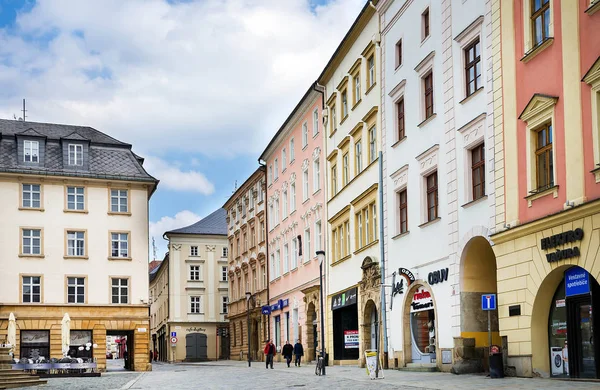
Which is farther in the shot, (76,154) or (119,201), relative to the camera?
(76,154)

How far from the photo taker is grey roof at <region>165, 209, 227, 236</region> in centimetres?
8806

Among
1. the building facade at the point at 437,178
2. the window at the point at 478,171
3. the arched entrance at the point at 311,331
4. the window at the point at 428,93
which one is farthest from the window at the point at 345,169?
the window at the point at 478,171

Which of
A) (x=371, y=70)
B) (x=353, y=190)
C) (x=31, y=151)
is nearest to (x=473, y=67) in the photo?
(x=371, y=70)

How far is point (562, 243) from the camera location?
68.4 ft

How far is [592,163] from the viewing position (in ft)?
64.6

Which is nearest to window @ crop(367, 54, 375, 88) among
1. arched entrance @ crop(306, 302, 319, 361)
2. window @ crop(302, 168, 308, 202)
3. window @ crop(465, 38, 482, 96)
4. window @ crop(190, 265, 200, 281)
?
window @ crop(465, 38, 482, 96)

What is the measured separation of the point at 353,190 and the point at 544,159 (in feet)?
60.8

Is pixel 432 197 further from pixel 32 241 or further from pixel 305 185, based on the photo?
pixel 32 241

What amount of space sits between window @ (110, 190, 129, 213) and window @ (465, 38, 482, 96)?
31.6 metres

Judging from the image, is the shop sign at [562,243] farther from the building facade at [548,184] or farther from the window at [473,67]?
the window at [473,67]

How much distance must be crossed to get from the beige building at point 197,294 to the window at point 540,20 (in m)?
66.3

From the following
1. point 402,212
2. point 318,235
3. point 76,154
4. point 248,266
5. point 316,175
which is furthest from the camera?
point 248,266

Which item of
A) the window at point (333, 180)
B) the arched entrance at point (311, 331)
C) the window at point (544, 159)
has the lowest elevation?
the arched entrance at point (311, 331)

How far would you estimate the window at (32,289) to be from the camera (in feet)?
168
